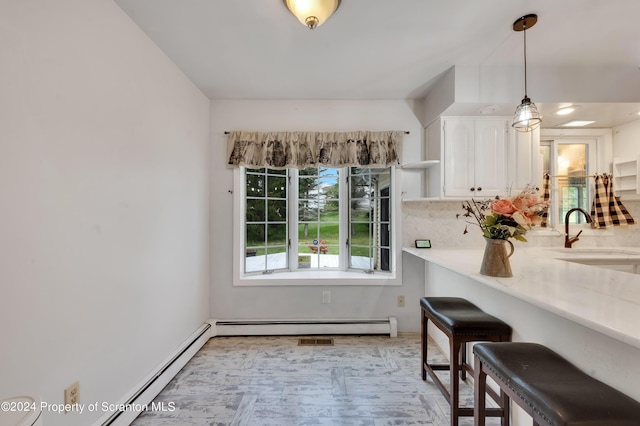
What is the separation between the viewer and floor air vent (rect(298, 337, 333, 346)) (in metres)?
2.45

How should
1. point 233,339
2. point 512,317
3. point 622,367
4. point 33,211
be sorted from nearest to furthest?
point 622,367
point 33,211
point 512,317
point 233,339

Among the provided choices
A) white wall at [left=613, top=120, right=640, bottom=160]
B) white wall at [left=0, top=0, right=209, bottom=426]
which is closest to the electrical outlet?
white wall at [left=0, top=0, right=209, bottom=426]

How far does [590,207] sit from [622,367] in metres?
2.55

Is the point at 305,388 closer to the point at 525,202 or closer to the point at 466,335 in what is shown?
the point at 466,335

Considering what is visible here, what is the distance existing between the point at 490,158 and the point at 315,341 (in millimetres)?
2443

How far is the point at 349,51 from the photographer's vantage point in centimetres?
190

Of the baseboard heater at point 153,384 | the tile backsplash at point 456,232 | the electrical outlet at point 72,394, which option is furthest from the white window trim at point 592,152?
the electrical outlet at point 72,394

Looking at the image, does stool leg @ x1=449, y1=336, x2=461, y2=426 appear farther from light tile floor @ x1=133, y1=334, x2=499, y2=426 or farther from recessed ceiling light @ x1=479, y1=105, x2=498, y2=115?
recessed ceiling light @ x1=479, y1=105, x2=498, y2=115

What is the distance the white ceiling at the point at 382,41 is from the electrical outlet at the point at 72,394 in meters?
2.08

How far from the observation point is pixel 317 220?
3008 millimetres

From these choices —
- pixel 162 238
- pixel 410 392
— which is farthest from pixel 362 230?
pixel 162 238

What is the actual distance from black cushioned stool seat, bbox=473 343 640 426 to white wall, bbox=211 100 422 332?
1.48m

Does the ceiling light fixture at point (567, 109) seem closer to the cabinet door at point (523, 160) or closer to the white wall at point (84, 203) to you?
the cabinet door at point (523, 160)

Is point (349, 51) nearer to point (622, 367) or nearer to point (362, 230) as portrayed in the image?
point (362, 230)
